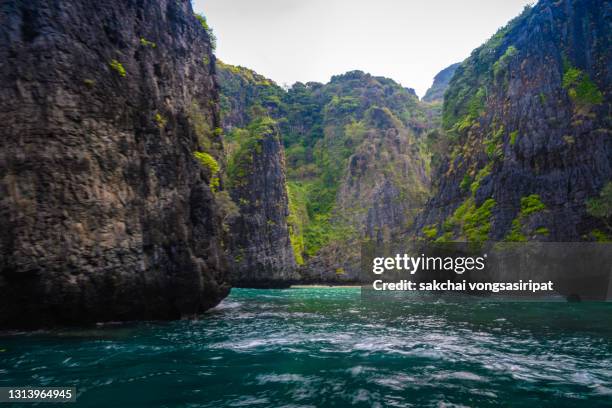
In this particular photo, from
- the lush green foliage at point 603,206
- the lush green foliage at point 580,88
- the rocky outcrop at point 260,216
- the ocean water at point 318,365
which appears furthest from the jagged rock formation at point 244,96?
the ocean water at point 318,365

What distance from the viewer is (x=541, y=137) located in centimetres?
4169

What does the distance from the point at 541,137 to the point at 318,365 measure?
40.9 metres

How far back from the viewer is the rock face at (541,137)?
38.1 meters

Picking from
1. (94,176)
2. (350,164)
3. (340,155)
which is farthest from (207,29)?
(340,155)

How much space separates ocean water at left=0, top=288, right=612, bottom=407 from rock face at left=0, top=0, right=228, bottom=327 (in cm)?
165

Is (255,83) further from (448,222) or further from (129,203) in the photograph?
Answer: (129,203)

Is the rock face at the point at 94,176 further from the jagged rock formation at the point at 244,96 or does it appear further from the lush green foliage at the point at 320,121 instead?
the jagged rock formation at the point at 244,96

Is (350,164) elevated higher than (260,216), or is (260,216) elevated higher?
(350,164)

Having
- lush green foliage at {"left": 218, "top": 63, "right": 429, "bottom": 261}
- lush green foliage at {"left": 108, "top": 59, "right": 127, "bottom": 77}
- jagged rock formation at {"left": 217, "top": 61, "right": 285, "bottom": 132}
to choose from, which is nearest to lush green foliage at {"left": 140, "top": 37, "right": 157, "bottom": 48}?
lush green foliage at {"left": 108, "top": 59, "right": 127, "bottom": 77}

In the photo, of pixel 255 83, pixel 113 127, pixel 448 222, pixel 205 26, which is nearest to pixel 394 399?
pixel 113 127

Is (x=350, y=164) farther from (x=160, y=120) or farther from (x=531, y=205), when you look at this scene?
(x=160, y=120)

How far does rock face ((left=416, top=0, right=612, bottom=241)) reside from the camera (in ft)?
125

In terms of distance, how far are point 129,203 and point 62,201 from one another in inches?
122

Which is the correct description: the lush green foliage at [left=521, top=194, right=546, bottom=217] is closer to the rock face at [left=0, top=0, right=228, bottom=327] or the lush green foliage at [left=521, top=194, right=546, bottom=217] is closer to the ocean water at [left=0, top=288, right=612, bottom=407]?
the ocean water at [left=0, top=288, right=612, bottom=407]
